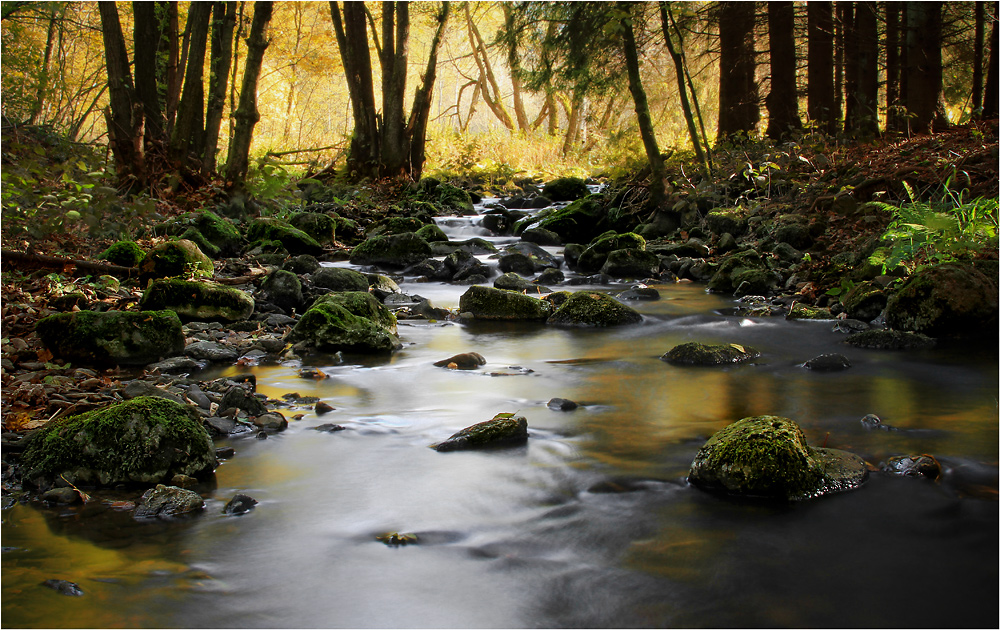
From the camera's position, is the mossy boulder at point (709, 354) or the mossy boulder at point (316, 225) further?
the mossy boulder at point (316, 225)

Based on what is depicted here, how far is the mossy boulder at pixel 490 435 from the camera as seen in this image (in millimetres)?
3730

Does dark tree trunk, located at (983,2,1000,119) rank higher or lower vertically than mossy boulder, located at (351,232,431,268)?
higher

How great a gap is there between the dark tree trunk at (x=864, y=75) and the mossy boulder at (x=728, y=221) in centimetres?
320

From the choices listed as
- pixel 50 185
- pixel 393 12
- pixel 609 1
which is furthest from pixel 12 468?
pixel 393 12

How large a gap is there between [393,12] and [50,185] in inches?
466

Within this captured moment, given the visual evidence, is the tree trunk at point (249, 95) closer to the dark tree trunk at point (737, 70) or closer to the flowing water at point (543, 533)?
the flowing water at point (543, 533)

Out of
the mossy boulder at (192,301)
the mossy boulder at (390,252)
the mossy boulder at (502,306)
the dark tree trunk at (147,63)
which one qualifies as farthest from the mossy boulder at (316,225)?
the mossy boulder at (192,301)

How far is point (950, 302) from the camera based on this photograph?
19.1ft

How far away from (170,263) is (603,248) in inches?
227

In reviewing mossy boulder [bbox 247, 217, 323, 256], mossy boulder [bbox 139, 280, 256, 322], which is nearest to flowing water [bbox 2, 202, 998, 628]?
mossy boulder [bbox 139, 280, 256, 322]

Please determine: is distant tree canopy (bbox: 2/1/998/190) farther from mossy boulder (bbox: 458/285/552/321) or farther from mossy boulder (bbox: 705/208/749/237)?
mossy boulder (bbox: 458/285/552/321)

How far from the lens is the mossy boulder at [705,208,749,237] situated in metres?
10.3

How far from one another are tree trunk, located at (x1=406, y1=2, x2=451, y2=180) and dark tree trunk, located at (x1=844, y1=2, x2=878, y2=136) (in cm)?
906

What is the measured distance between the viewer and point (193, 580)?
2473 mm
